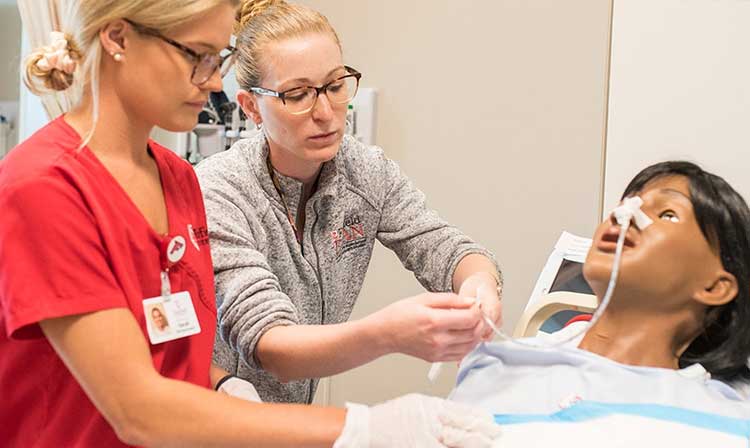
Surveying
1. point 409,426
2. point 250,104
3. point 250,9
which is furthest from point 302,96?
point 409,426

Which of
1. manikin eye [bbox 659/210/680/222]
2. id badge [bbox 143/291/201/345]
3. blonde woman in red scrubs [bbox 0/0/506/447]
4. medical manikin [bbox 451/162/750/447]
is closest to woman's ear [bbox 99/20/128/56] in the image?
blonde woman in red scrubs [bbox 0/0/506/447]

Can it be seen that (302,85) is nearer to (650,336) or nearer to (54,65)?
(54,65)

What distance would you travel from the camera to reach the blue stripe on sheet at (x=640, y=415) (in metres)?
1.34

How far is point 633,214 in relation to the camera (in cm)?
150

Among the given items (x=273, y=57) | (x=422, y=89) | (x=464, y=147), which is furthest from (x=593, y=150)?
(x=273, y=57)

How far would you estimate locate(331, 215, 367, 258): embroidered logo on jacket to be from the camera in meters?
1.79

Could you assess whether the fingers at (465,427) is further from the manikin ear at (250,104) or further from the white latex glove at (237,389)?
the manikin ear at (250,104)

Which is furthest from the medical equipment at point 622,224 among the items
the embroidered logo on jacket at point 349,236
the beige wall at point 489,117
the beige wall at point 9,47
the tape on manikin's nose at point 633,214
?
the beige wall at point 9,47

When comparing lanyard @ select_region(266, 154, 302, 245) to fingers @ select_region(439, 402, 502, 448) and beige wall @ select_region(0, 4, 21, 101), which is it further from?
beige wall @ select_region(0, 4, 21, 101)

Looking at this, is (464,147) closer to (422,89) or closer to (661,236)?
(422,89)

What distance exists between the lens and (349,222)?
181cm

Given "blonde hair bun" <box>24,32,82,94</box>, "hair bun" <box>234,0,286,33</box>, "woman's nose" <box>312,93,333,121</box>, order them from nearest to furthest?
1. "blonde hair bun" <box>24,32,82,94</box>
2. "woman's nose" <box>312,93,333,121</box>
3. "hair bun" <box>234,0,286,33</box>

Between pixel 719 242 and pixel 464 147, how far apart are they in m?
1.41

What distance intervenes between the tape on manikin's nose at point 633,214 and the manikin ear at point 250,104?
2.47ft
